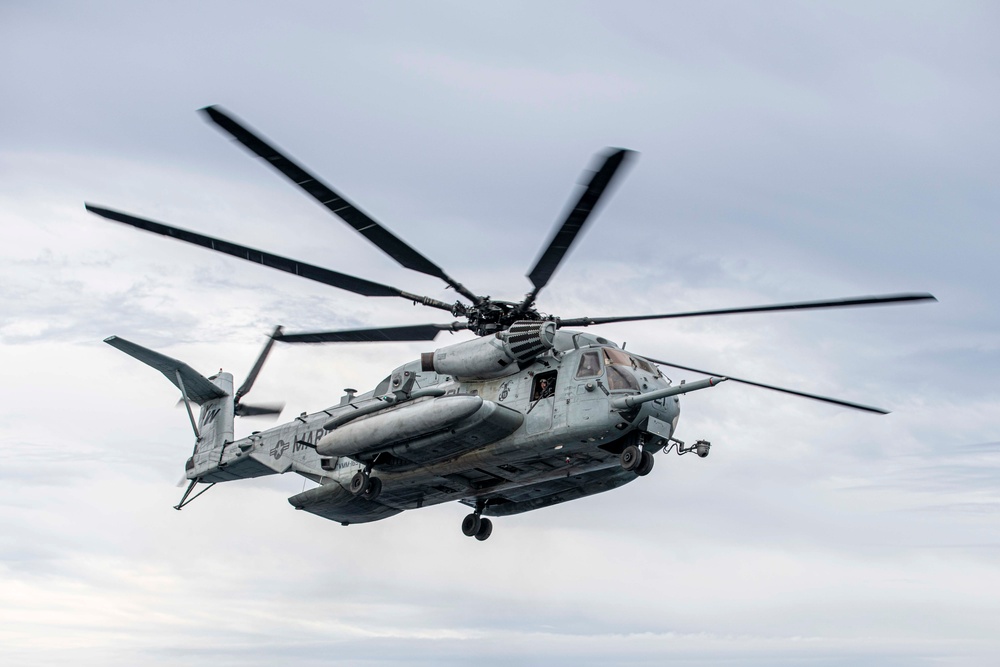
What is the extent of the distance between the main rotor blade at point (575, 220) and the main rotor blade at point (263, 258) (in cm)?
326

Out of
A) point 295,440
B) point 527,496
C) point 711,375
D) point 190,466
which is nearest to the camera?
point 711,375

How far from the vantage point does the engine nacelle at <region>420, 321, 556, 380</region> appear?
846 inches

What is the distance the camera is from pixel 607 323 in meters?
21.0

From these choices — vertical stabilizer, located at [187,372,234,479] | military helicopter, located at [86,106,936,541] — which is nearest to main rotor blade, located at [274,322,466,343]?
military helicopter, located at [86,106,936,541]

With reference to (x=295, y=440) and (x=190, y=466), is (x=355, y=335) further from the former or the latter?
(x=190, y=466)

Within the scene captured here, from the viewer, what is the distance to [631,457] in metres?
20.5

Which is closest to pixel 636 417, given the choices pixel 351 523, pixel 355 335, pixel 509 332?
pixel 509 332

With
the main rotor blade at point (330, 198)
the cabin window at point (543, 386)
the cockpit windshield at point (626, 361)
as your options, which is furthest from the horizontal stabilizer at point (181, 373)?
the cockpit windshield at point (626, 361)

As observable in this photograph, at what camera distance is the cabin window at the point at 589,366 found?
2108 cm

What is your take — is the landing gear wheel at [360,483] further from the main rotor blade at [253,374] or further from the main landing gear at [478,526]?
the main rotor blade at [253,374]

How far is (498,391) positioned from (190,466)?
10.7 meters

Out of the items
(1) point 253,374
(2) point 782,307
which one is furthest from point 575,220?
(1) point 253,374

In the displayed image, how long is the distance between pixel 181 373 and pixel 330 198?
12.6 m

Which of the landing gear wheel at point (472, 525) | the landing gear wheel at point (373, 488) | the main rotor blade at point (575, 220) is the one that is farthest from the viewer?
the landing gear wheel at point (472, 525)
